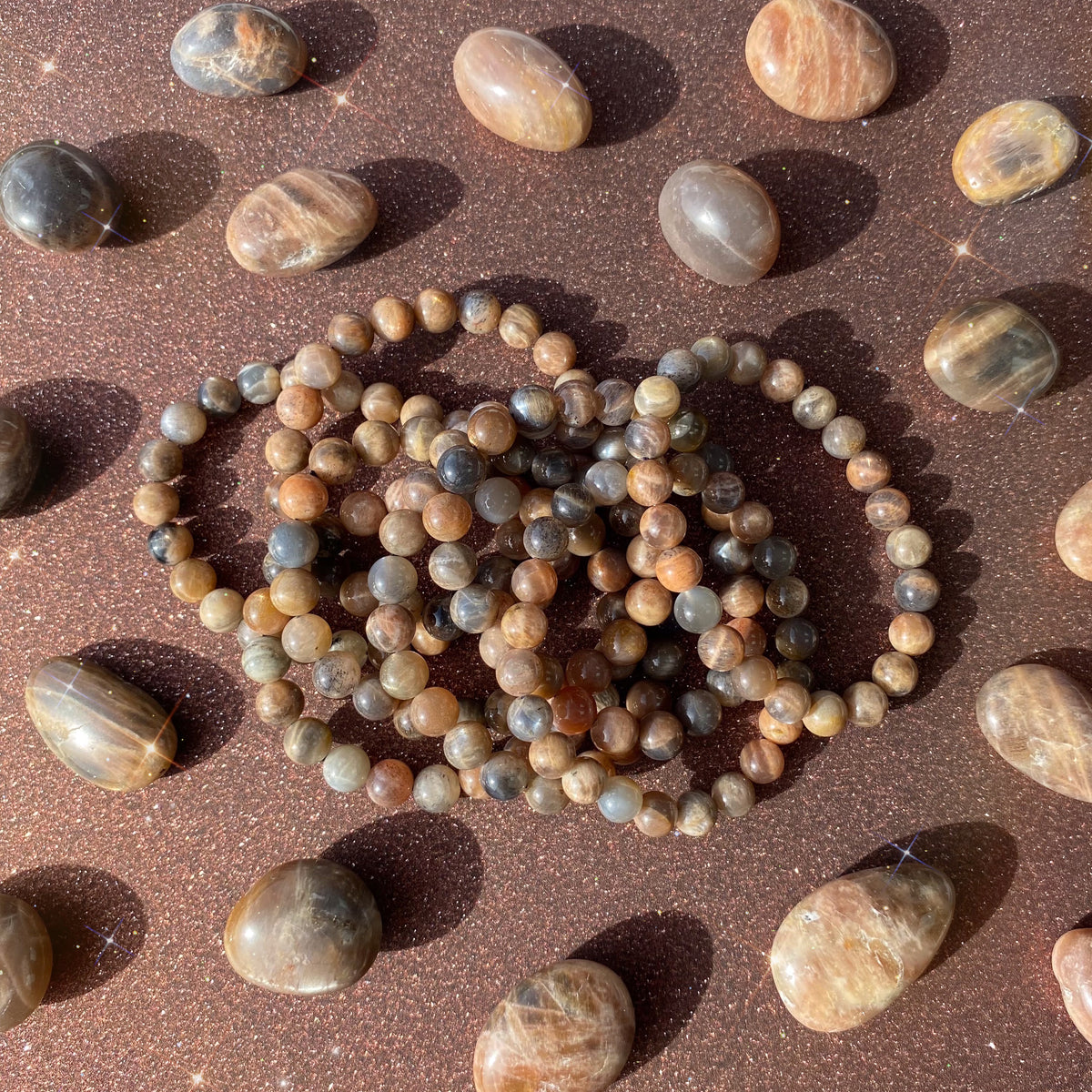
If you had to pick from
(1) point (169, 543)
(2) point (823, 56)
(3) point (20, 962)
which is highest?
(2) point (823, 56)

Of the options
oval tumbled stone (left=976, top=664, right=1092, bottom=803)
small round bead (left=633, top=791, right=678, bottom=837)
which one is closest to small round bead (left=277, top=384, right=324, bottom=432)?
small round bead (left=633, top=791, right=678, bottom=837)

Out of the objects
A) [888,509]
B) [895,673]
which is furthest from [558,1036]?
[888,509]

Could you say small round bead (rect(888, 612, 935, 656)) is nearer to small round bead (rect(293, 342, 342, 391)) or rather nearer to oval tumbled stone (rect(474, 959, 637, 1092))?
oval tumbled stone (rect(474, 959, 637, 1092))

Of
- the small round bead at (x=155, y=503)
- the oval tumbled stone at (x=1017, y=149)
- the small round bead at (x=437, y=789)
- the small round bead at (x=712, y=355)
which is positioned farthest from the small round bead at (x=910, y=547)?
the small round bead at (x=155, y=503)

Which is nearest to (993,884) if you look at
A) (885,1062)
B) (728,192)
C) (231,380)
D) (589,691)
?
(885,1062)

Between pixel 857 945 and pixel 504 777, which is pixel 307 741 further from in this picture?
pixel 857 945

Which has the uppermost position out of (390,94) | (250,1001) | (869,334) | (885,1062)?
(869,334)

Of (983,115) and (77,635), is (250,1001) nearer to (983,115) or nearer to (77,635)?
(77,635)
